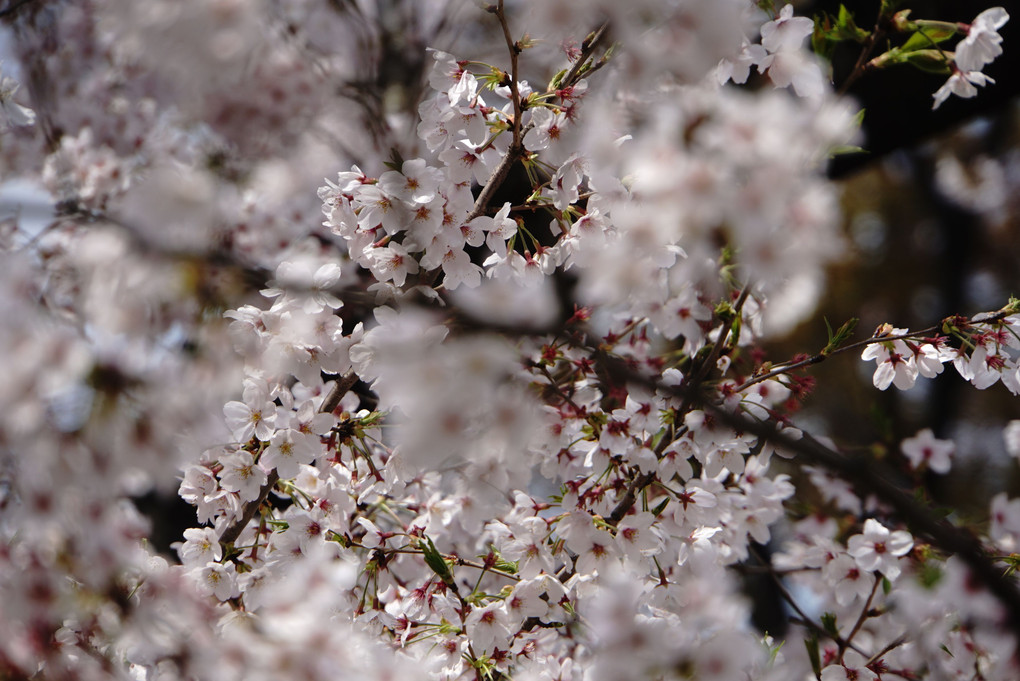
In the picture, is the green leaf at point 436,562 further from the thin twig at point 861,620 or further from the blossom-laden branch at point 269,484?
the thin twig at point 861,620

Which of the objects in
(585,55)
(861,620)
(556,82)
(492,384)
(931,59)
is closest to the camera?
(492,384)

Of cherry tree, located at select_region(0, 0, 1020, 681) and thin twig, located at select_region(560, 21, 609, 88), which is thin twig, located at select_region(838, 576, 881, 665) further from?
thin twig, located at select_region(560, 21, 609, 88)

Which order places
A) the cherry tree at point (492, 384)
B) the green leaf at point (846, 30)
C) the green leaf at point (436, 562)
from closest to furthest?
the cherry tree at point (492, 384) < the green leaf at point (436, 562) < the green leaf at point (846, 30)

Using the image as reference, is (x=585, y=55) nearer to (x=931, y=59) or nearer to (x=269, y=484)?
(x=931, y=59)

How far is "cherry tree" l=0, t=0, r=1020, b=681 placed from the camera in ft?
2.77

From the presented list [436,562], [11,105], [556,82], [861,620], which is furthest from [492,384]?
[861,620]

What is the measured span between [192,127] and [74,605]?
2.57 m

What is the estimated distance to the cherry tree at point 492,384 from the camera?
843 millimetres

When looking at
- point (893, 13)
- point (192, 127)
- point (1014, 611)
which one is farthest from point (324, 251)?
point (1014, 611)

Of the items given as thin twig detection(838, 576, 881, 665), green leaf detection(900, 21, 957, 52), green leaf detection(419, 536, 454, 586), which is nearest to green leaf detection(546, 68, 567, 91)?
green leaf detection(900, 21, 957, 52)

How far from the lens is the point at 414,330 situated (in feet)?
3.00

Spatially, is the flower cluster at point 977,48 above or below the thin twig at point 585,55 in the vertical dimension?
below

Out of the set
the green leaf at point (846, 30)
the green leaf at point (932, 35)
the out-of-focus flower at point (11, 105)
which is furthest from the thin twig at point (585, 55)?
the out-of-focus flower at point (11, 105)

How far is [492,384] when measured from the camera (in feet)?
2.88
